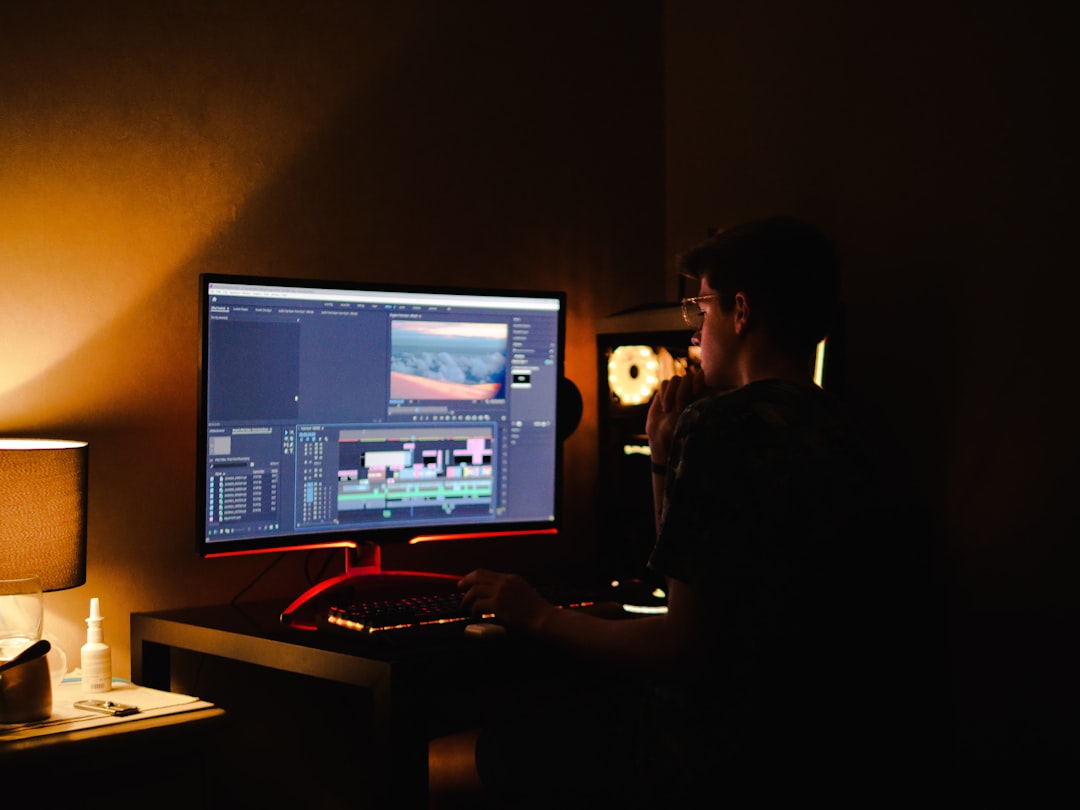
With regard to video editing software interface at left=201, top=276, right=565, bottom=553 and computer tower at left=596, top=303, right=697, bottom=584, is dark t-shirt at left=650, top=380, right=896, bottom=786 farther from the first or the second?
computer tower at left=596, top=303, right=697, bottom=584

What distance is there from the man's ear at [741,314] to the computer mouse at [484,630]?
1.82ft

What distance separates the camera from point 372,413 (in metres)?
1.93

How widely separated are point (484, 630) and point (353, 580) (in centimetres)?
46

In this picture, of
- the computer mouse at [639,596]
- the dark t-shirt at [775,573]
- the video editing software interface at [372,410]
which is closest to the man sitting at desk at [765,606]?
the dark t-shirt at [775,573]

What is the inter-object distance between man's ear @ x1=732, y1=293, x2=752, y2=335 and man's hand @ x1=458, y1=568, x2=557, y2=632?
458 mm

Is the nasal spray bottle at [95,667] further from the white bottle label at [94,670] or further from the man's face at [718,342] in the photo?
the man's face at [718,342]

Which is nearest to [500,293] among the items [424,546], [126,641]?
[424,546]

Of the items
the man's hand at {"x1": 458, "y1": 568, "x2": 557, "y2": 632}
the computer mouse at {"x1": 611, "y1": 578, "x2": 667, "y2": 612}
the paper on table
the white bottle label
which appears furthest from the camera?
the computer mouse at {"x1": 611, "y1": 578, "x2": 667, "y2": 612}

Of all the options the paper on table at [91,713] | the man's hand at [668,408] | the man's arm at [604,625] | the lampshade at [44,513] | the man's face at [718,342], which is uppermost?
the man's face at [718,342]

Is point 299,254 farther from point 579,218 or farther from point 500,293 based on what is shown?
point 579,218

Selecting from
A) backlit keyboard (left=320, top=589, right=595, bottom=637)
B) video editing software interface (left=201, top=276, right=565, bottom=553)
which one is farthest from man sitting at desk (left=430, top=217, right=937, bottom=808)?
video editing software interface (left=201, top=276, right=565, bottom=553)

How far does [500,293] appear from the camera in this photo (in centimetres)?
205

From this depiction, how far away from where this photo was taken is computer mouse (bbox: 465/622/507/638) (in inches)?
61.2

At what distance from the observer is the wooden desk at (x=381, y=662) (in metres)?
1.43
